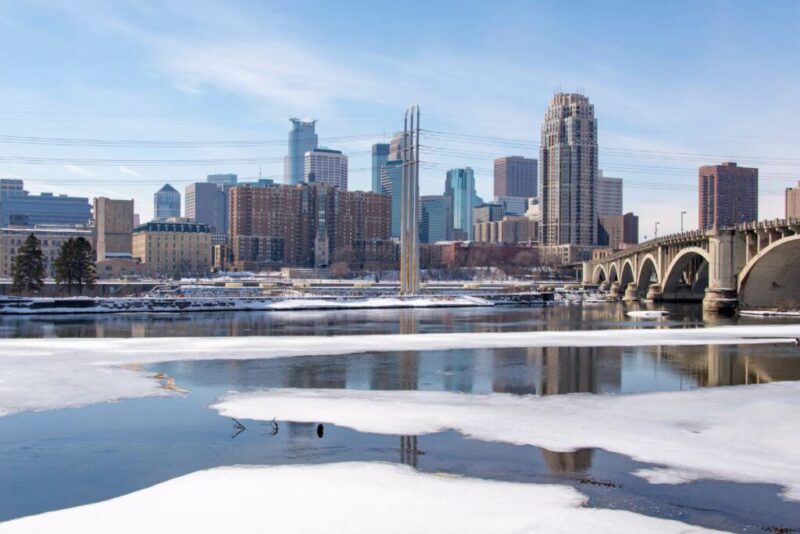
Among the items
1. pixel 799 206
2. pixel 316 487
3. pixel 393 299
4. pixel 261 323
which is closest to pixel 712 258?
pixel 393 299

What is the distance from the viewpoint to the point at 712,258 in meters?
79.7

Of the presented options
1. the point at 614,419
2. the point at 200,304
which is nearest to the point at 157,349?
the point at 614,419

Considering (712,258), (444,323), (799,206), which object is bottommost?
(444,323)

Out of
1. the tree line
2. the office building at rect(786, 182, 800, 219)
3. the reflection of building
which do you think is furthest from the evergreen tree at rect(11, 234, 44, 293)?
the office building at rect(786, 182, 800, 219)

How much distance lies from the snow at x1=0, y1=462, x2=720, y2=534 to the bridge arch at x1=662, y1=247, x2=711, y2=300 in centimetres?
8901

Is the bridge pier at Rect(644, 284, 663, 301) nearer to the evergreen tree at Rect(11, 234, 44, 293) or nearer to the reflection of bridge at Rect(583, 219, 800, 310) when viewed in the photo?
the reflection of bridge at Rect(583, 219, 800, 310)

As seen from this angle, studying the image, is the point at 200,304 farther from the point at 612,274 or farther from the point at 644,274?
the point at 612,274

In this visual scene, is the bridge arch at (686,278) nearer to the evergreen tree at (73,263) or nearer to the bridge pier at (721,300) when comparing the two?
the bridge pier at (721,300)

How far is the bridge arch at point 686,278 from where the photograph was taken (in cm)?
10026

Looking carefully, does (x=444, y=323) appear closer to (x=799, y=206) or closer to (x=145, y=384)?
(x=145, y=384)

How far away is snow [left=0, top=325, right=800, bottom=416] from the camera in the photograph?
2348 centimetres

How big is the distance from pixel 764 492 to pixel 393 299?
2989 inches

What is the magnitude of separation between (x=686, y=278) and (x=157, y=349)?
9080 centimetres

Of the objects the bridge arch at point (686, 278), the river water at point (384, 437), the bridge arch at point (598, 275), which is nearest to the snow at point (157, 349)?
the river water at point (384, 437)
